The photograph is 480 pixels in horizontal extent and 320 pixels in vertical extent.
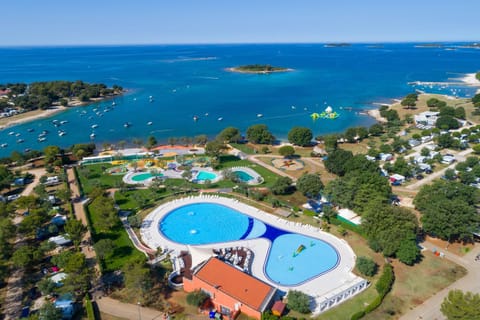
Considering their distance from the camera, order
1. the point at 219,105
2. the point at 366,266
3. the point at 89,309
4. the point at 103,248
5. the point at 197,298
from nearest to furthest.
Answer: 1. the point at 89,309
2. the point at 197,298
3. the point at 366,266
4. the point at 103,248
5. the point at 219,105

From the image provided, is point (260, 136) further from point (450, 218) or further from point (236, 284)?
point (236, 284)

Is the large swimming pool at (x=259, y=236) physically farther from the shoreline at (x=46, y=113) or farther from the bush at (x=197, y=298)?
the shoreline at (x=46, y=113)

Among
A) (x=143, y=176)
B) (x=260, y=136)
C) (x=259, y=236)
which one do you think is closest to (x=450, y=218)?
(x=259, y=236)

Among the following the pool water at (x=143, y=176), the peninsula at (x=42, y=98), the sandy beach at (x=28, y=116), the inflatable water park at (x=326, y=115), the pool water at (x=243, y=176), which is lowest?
the pool water at (x=243, y=176)

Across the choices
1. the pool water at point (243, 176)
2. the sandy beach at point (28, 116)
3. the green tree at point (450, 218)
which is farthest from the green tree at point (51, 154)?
the green tree at point (450, 218)

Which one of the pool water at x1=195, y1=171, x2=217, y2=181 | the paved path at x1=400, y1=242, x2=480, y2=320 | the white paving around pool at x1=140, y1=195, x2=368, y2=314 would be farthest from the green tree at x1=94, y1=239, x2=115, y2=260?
the paved path at x1=400, y1=242, x2=480, y2=320

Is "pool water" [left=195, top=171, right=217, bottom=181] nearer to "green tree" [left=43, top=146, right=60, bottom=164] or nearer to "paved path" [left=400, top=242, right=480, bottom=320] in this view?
"green tree" [left=43, top=146, right=60, bottom=164]

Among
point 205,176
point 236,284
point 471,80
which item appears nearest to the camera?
point 236,284
